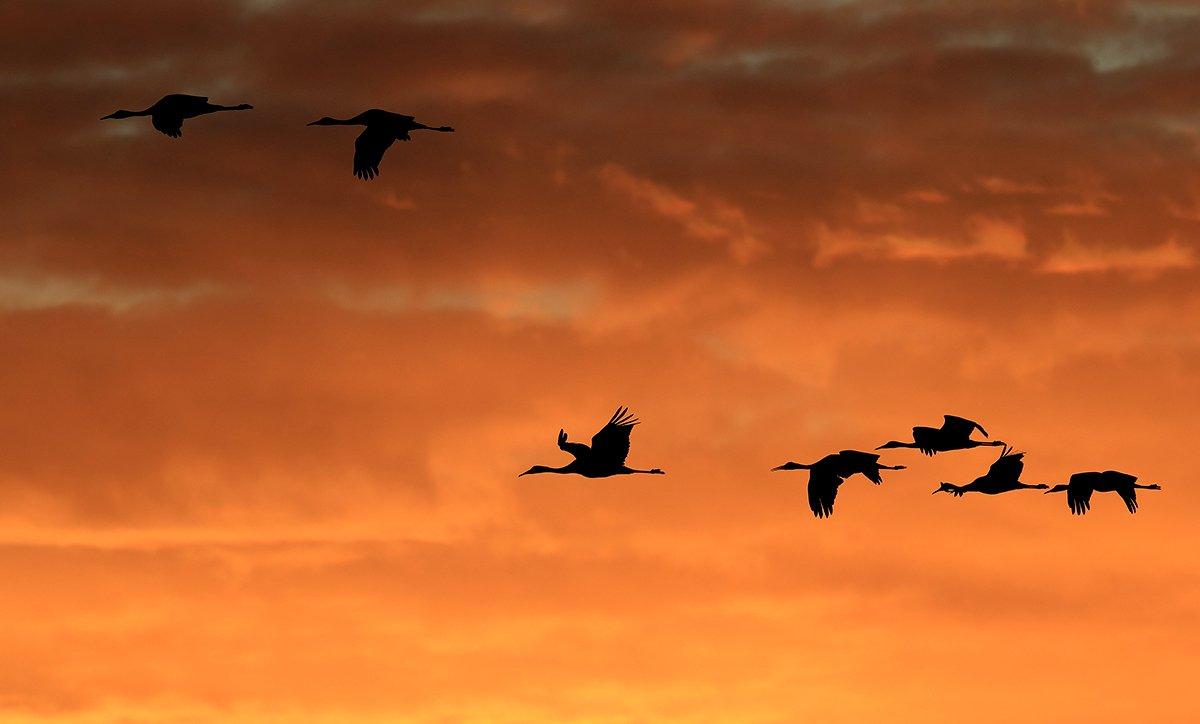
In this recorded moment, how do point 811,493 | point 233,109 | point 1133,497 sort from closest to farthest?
1. point 233,109
2. point 1133,497
3. point 811,493

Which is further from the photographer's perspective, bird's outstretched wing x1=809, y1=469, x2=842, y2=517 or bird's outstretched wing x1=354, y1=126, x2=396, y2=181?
bird's outstretched wing x1=809, y1=469, x2=842, y2=517

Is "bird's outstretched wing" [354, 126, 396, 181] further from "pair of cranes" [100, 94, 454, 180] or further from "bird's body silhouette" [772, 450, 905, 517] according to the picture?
"bird's body silhouette" [772, 450, 905, 517]

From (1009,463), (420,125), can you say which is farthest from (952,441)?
(420,125)

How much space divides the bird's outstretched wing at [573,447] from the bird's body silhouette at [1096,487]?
37.6 feet

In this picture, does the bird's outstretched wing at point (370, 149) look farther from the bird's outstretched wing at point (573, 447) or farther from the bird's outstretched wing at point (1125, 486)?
the bird's outstretched wing at point (1125, 486)

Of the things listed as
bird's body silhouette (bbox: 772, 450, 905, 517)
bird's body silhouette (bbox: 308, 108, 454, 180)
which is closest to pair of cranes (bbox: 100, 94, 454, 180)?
bird's body silhouette (bbox: 308, 108, 454, 180)

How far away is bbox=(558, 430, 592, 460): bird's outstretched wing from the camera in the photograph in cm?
5462

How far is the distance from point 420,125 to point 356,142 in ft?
4.99

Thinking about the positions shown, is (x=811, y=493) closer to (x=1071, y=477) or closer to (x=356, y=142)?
(x=1071, y=477)

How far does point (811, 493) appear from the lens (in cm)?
5981

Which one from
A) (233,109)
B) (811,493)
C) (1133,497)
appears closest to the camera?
(233,109)

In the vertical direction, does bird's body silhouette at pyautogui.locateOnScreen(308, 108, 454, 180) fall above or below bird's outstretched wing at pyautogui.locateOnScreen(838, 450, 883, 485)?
above

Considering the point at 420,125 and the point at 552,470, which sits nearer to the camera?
the point at 420,125

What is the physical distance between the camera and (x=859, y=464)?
2307 inches
